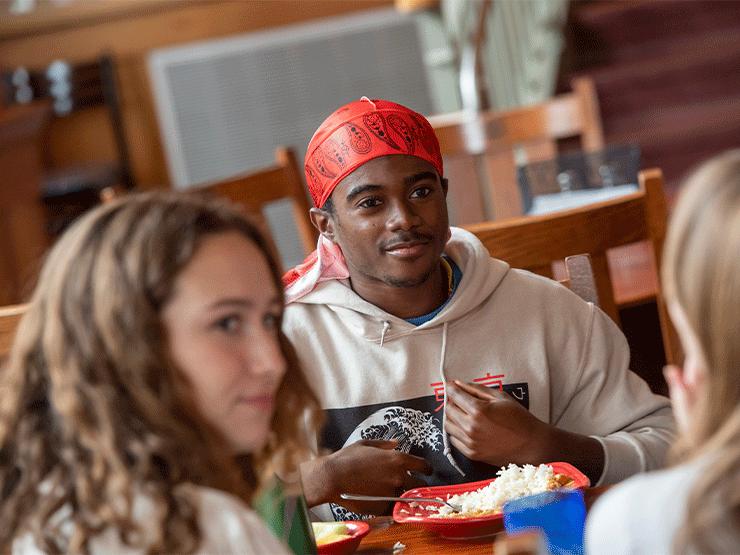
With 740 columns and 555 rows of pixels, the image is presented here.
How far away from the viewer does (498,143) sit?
2.56 meters

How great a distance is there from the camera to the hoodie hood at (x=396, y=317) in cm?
137

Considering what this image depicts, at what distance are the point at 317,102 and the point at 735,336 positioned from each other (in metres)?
4.53

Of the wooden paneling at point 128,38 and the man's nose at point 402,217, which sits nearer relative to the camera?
the man's nose at point 402,217

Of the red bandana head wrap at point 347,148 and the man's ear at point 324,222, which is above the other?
the red bandana head wrap at point 347,148

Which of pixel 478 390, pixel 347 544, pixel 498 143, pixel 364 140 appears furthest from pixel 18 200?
pixel 347 544

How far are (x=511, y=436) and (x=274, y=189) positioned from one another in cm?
147

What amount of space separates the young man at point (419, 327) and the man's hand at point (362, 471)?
0.23 ft

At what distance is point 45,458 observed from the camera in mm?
720

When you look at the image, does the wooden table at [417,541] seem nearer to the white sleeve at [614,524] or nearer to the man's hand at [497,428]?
the man's hand at [497,428]

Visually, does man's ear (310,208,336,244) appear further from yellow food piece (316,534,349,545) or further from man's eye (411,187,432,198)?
yellow food piece (316,534,349,545)

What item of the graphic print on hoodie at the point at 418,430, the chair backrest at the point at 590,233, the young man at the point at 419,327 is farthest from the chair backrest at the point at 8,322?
the chair backrest at the point at 590,233

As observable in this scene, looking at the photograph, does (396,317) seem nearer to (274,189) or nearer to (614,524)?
(614,524)

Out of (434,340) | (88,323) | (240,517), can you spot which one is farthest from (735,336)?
(434,340)

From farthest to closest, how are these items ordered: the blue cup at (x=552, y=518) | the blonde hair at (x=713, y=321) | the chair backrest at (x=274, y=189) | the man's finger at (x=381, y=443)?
the chair backrest at (x=274, y=189), the man's finger at (x=381, y=443), the blue cup at (x=552, y=518), the blonde hair at (x=713, y=321)
